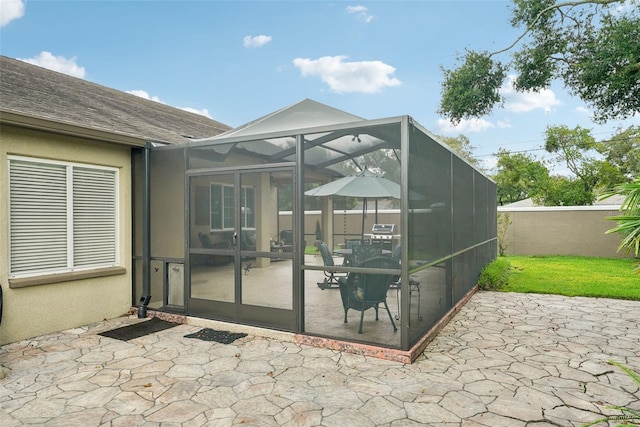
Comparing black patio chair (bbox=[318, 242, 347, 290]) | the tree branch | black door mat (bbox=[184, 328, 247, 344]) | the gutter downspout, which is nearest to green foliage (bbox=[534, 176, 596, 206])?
the tree branch

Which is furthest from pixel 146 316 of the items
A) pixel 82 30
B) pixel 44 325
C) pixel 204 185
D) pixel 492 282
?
pixel 82 30

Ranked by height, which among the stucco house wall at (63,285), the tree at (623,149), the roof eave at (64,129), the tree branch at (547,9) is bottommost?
the stucco house wall at (63,285)

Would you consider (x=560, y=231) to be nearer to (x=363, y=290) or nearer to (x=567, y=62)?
(x=567, y=62)

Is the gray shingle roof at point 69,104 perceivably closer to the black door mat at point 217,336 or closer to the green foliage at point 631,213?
the black door mat at point 217,336

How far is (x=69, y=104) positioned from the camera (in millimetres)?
6312

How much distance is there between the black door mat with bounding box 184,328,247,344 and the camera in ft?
15.7

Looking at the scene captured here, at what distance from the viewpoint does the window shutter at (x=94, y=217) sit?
534 centimetres

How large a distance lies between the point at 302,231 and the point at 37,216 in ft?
11.1

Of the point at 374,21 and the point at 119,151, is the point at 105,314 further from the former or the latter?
the point at 374,21

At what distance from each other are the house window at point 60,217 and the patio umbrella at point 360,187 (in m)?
3.21

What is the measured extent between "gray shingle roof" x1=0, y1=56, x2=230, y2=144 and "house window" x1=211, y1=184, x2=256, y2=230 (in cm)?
161

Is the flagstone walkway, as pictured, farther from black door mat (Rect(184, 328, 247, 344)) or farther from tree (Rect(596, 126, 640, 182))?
tree (Rect(596, 126, 640, 182))

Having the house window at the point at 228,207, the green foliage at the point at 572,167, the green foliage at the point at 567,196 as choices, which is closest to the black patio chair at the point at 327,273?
the house window at the point at 228,207

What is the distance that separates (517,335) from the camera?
16.5ft
